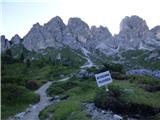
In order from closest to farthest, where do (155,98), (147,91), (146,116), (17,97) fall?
(146,116) < (155,98) < (147,91) < (17,97)

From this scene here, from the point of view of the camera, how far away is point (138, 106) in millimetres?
28078

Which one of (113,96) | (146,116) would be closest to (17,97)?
(113,96)

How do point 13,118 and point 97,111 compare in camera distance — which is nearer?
point 97,111

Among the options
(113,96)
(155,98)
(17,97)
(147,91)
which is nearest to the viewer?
(113,96)

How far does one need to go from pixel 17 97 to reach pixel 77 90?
7428 mm

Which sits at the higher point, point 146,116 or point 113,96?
point 113,96

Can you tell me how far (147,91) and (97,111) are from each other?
10.2 meters

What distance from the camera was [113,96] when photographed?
29016 millimetres

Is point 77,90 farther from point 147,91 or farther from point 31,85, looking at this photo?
point 31,85

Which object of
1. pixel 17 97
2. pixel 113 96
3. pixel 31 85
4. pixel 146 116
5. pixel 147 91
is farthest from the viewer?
pixel 31 85

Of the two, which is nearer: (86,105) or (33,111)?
(86,105)

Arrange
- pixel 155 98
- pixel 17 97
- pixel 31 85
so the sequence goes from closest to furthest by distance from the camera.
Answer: pixel 155 98 < pixel 17 97 < pixel 31 85

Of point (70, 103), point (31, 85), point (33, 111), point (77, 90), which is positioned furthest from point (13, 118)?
point (31, 85)

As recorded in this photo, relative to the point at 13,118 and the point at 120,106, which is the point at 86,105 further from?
the point at 13,118
